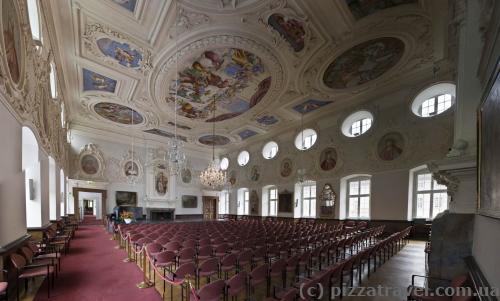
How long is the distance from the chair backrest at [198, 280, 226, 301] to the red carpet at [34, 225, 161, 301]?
175 cm

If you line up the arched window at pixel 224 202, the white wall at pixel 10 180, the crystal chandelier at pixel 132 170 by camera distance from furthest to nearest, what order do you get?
the arched window at pixel 224 202 → the crystal chandelier at pixel 132 170 → the white wall at pixel 10 180

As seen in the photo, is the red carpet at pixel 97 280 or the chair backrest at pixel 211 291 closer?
the chair backrest at pixel 211 291

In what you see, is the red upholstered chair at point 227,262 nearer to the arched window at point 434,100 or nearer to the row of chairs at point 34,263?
the row of chairs at point 34,263

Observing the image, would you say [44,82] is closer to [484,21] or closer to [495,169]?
[495,169]

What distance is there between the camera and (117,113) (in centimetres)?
1518

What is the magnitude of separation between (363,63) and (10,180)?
39.3 feet

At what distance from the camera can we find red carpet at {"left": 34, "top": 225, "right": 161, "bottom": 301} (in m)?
4.07

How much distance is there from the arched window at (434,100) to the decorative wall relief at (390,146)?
1.49 metres

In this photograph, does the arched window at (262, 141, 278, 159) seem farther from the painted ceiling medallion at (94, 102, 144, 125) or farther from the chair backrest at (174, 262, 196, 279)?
the chair backrest at (174, 262, 196, 279)

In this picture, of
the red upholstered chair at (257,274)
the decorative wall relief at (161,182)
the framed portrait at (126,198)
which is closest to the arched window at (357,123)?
the red upholstered chair at (257,274)

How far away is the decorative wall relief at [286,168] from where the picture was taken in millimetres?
17406

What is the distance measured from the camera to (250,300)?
4062 millimetres

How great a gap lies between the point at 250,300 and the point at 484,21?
20.6 feet

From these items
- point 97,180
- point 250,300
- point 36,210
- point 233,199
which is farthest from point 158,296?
point 233,199
